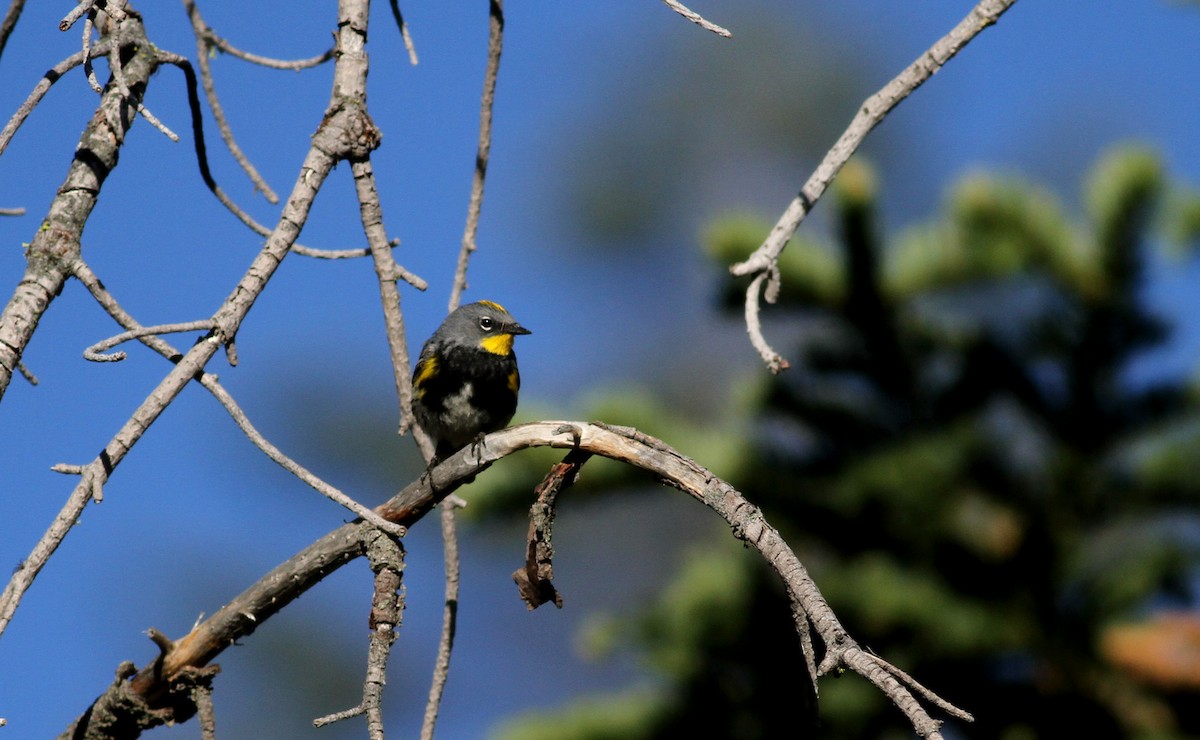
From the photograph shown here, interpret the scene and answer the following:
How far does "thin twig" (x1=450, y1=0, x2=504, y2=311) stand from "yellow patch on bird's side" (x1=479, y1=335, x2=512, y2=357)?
81.9 inches

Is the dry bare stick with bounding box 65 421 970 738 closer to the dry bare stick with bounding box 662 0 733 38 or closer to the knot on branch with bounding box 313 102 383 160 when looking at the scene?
the knot on branch with bounding box 313 102 383 160

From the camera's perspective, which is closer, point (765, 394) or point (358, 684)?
point (765, 394)

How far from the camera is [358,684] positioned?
792 inches

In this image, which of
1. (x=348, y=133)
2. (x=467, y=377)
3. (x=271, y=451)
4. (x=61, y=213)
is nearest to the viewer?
(x=271, y=451)

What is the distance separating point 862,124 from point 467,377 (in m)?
A: 2.67

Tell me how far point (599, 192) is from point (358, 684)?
1126 centimetres

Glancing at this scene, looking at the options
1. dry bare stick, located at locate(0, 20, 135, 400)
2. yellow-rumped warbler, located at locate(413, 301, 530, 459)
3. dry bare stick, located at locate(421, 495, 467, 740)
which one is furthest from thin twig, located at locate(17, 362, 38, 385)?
yellow-rumped warbler, located at locate(413, 301, 530, 459)

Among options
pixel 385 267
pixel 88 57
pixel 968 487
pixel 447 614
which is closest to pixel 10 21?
pixel 88 57

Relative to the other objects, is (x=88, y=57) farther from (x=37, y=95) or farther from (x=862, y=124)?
(x=862, y=124)

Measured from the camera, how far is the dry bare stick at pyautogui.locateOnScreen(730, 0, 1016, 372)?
2.64 meters

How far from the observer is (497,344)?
5.35 m

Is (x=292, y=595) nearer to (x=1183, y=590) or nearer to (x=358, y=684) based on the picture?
(x=1183, y=590)

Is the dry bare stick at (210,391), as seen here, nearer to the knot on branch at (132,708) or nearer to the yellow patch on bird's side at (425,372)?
the knot on branch at (132,708)

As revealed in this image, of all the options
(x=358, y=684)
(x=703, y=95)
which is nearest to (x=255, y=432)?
(x=358, y=684)
